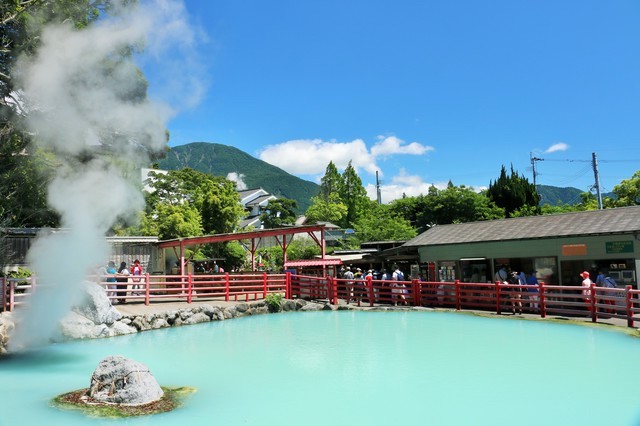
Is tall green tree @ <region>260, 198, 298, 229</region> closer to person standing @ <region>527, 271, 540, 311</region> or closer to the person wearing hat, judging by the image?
person standing @ <region>527, 271, 540, 311</region>

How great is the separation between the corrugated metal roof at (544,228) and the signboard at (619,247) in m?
0.36

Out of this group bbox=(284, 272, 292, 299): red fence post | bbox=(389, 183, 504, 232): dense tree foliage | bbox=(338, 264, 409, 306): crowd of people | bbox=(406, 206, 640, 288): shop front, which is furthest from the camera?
bbox=(389, 183, 504, 232): dense tree foliage

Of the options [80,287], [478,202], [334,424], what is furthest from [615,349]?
[478,202]

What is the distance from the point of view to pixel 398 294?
703 inches

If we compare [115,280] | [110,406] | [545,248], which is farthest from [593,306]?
[115,280]

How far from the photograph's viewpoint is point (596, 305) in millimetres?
12695

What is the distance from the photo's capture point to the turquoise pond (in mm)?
6367

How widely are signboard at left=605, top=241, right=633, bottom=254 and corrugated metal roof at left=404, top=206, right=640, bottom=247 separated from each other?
0.36 metres

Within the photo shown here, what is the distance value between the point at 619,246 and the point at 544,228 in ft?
8.80

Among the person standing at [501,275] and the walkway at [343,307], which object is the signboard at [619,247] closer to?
the walkway at [343,307]

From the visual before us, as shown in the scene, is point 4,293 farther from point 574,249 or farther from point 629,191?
point 629,191

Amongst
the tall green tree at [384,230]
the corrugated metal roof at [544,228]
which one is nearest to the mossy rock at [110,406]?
the corrugated metal roof at [544,228]

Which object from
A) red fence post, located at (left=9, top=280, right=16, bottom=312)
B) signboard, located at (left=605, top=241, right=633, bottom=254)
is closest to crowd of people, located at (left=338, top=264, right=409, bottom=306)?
signboard, located at (left=605, top=241, right=633, bottom=254)

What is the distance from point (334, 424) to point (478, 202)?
118 ft
